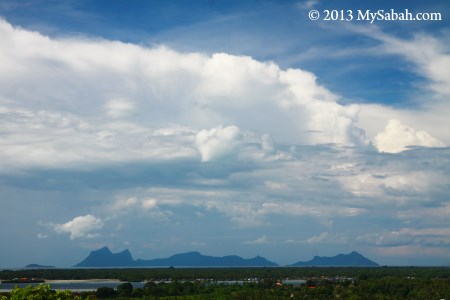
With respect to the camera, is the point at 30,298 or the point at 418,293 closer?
the point at 30,298

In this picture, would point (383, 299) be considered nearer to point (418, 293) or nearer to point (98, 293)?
point (418, 293)

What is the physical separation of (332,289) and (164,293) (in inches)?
1661

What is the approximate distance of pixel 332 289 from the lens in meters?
132

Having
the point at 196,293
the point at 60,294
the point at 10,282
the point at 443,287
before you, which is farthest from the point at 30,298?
the point at 10,282

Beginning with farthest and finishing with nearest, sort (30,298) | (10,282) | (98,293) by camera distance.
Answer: (10,282) < (98,293) < (30,298)

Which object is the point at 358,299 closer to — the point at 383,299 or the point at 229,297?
the point at 383,299

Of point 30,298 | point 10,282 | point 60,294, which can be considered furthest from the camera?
point 10,282

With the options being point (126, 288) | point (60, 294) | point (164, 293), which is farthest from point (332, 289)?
point (60, 294)

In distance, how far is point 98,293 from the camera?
121438 millimetres

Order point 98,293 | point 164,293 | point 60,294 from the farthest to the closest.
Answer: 1. point 164,293
2. point 98,293
3. point 60,294

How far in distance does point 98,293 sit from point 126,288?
708 centimetres

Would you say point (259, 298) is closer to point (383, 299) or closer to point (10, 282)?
point (383, 299)

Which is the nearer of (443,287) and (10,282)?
(443,287)

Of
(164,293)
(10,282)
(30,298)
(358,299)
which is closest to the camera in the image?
(30,298)
